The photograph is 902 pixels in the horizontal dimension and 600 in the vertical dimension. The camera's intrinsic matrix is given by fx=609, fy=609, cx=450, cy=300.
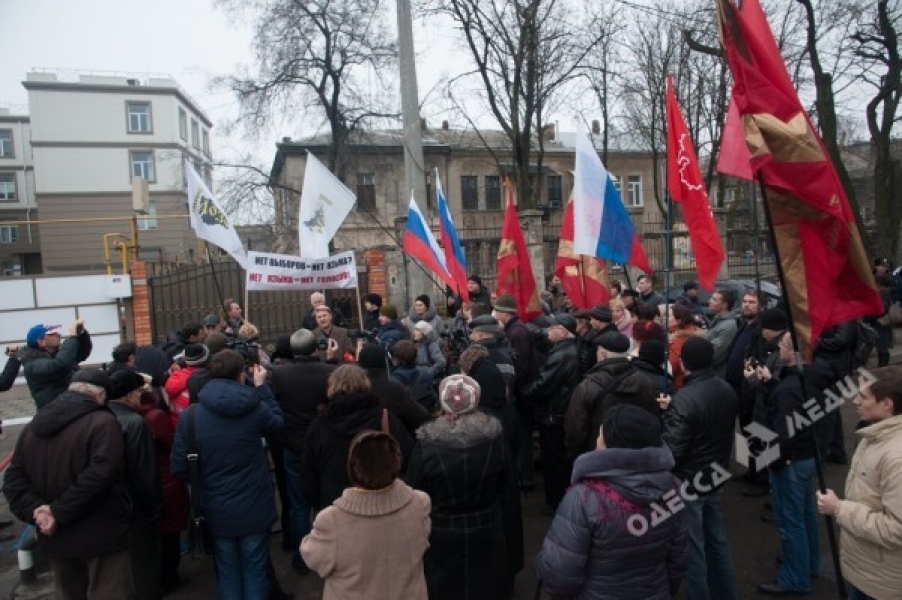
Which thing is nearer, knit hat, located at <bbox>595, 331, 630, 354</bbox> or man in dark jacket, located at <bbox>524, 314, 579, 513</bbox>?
knit hat, located at <bbox>595, 331, 630, 354</bbox>

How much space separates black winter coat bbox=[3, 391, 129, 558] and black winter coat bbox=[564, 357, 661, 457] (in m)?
2.80

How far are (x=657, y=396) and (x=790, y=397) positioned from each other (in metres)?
0.85

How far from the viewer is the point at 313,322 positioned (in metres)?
8.02

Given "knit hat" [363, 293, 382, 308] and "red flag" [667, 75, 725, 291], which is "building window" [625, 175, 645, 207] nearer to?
"knit hat" [363, 293, 382, 308]

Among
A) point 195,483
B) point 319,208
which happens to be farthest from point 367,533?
point 319,208

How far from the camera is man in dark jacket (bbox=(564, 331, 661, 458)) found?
3965mm

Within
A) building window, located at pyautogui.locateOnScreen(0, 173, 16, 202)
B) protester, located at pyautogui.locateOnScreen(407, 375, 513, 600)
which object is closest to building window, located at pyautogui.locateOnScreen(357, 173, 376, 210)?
building window, located at pyautogui.locateOnScreen(0, 173, 16, 202)

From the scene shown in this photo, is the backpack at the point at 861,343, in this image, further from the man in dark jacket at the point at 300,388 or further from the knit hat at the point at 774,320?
the man in dark jacket at the point at 300,388

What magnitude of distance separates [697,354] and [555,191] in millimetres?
35382

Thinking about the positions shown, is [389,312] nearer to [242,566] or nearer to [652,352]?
[652,352]

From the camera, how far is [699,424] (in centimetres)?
357

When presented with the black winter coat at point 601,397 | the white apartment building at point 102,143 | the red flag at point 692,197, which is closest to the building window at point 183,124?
the white apartment building at point 102,143

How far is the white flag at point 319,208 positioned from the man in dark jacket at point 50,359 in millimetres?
2332

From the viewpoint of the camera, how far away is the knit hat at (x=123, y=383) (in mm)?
3748
